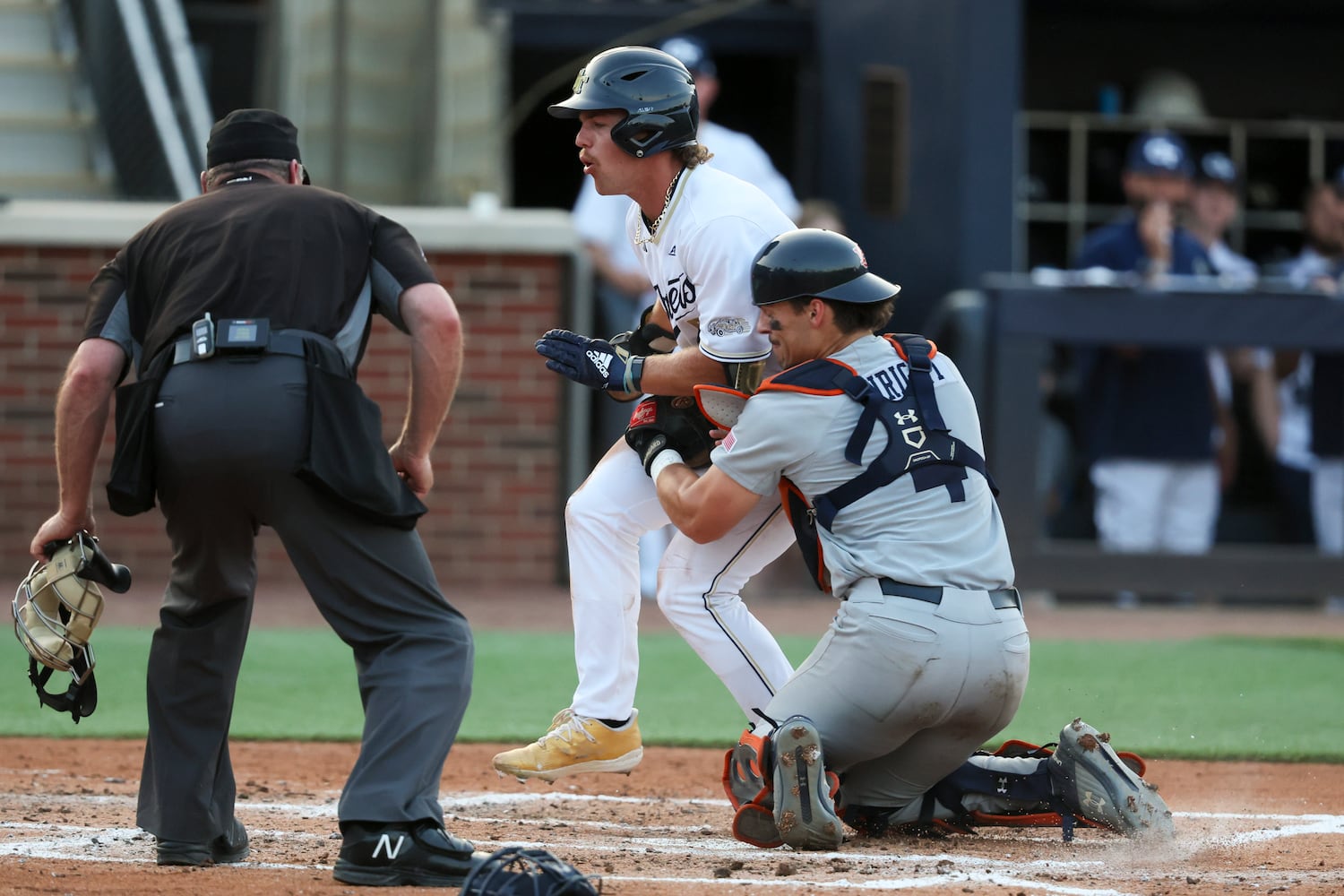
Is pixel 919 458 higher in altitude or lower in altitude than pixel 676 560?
higher

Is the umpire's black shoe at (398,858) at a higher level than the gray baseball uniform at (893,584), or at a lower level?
lower

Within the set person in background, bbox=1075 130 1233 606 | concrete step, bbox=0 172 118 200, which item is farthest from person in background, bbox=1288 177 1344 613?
concrete step, bbox=0 172 118 200

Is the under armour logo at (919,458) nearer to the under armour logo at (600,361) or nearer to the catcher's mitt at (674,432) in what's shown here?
the catcher's mitt at (674,432)

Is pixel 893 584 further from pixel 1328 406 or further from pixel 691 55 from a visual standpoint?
pixel 1328 406

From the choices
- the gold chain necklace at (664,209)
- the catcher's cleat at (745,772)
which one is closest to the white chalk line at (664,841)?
the catcher's cleat at (745,772)

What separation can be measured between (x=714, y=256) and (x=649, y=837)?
4.77 ft

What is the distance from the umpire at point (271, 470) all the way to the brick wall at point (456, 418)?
5799 millimetres

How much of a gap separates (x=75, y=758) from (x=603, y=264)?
508 centimetres

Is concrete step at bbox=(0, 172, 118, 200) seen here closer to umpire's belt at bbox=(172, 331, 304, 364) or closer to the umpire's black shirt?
the umpire's black shirt

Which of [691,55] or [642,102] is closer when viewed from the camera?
[642,102]

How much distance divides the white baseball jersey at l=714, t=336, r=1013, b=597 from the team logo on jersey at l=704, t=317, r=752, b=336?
11.1 inches

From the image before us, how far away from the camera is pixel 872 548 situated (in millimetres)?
4277

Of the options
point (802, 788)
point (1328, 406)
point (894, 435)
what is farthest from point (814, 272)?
point (1328, 406)

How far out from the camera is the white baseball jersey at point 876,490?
4.20m
